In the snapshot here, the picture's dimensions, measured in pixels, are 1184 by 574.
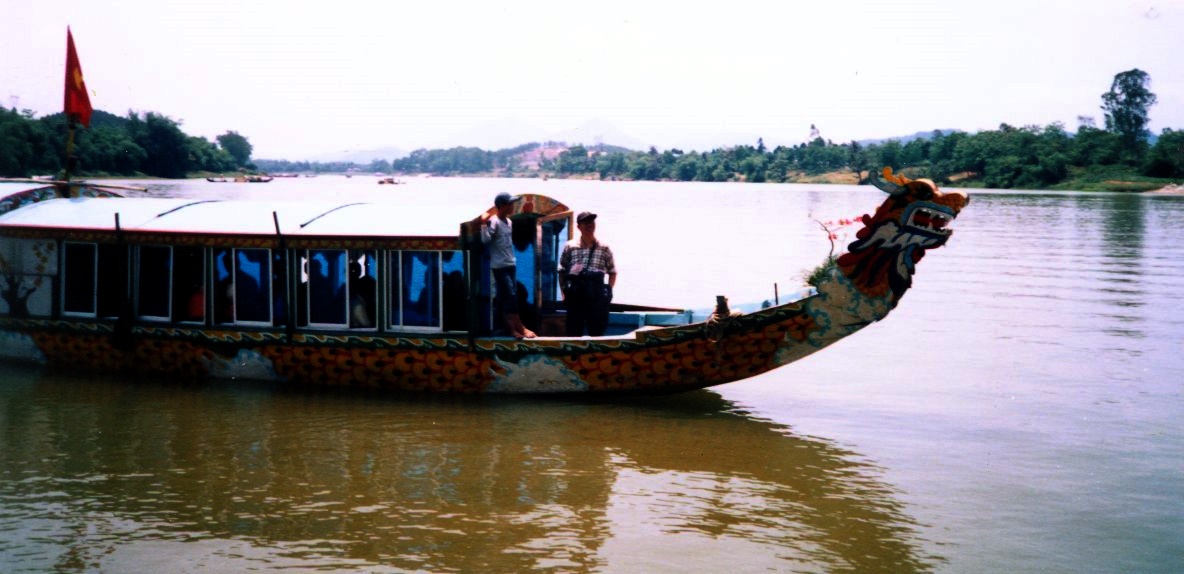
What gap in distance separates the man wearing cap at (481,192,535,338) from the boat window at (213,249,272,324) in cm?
252

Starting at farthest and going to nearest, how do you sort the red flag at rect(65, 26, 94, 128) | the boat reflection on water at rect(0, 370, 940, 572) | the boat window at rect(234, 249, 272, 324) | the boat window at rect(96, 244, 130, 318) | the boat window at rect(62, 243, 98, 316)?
the red flag at rect(65, 26, 94, 128)
the boat window at rect(62, 243, 98, 316)
the boat window at rect(96, 244, 130, 318)
the boat window at rect(234, 249, 272, 324)
the boat reflection on water at rect(0, 370, 940, 572)

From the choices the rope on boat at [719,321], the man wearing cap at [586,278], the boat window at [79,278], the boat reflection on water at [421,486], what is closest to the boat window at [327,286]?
the boat reflection on water at [421,486]

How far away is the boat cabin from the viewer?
11.8m

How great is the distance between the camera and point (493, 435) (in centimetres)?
1107

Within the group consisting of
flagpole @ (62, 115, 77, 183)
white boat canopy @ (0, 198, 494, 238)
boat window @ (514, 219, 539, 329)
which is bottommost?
boat window @ (514, 219, 539, 329)

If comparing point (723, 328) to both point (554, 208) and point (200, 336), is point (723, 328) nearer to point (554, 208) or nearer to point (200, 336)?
point (554, 208)

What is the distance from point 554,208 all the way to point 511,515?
4837mm

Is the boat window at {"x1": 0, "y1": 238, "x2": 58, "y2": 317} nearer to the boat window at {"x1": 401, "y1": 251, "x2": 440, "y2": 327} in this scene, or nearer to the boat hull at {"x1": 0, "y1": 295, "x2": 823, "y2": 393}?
the boat hull at {"x1": 0, "y1": 295, "x2": 823, "y2": 393}

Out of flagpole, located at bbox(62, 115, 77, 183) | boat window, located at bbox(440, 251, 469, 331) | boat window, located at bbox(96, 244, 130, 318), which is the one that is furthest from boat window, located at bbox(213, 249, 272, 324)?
flagpole, located at bbox(62, 115, 77, 183)

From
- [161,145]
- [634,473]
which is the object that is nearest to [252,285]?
[634,473]

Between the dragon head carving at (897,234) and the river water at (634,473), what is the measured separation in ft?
1.18

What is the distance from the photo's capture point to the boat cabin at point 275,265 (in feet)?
38.7

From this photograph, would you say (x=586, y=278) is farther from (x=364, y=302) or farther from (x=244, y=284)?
(x=244, y=284)

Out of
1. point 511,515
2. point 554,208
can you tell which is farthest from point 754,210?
point 511,515
